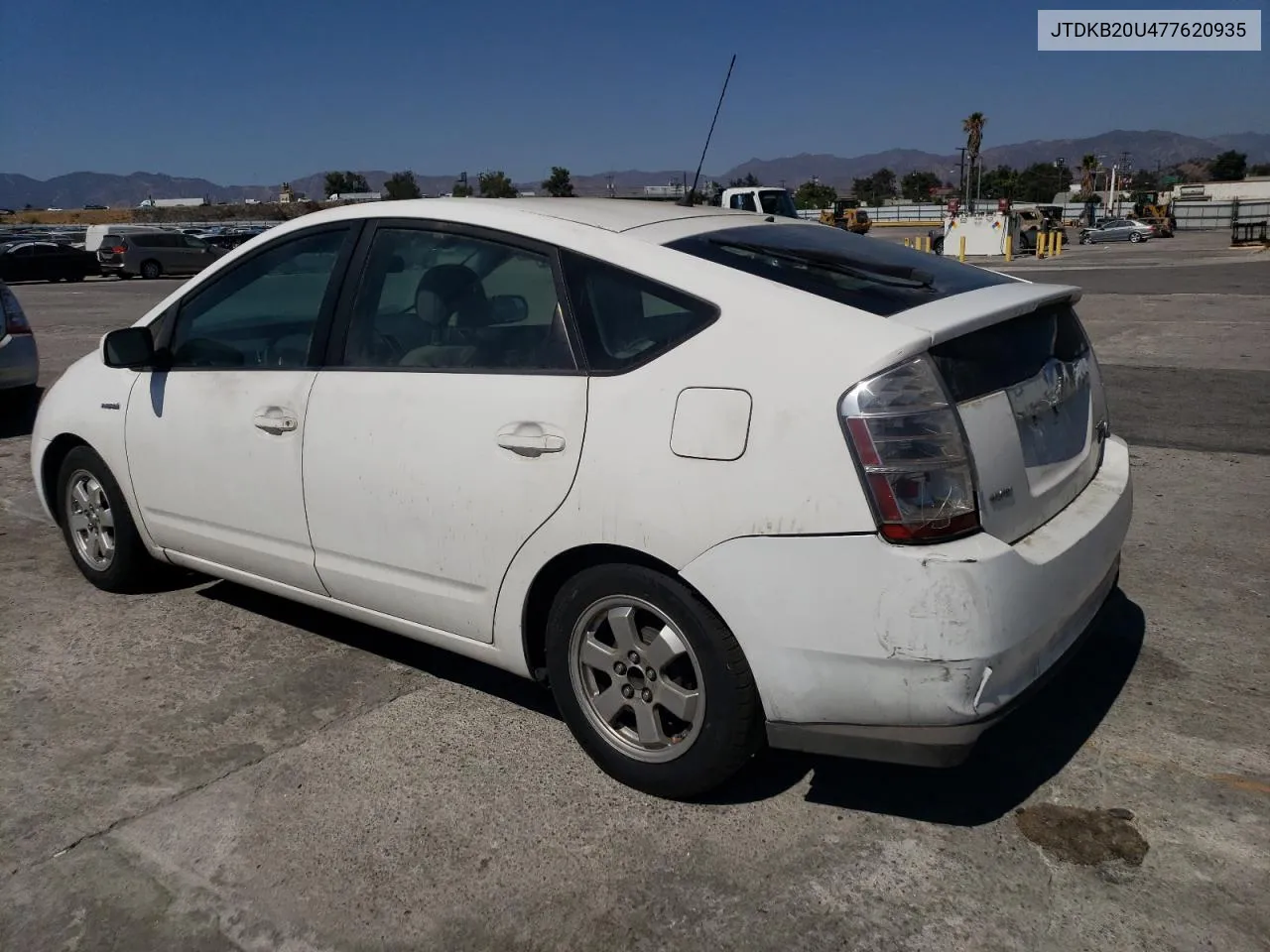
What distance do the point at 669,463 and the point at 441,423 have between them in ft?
2.72

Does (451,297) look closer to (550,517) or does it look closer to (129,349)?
(550,517)

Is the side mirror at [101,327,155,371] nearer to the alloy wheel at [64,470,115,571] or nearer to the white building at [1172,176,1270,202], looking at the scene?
the alloy wheel at [64,470,115,571]

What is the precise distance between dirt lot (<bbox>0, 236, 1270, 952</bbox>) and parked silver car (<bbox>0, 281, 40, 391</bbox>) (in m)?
4.91

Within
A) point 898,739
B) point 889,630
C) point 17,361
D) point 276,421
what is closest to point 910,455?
point 889,630

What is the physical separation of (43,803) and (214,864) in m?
0.67

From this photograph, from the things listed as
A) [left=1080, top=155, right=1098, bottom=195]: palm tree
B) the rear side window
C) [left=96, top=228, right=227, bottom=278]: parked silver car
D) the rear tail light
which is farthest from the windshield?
[left=1080, top=155, right=1098, bottom=195]: palm tree

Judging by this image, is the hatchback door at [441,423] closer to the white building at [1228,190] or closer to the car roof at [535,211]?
the car roof at [535,211]

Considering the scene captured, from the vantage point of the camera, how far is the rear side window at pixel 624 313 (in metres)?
2.83

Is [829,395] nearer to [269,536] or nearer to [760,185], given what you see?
[269,536]

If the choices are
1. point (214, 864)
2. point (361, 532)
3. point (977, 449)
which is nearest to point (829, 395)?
point (977, 449)

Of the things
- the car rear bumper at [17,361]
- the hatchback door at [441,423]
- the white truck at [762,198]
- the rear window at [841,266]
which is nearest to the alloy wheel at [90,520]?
the hatchback door at [441,423]

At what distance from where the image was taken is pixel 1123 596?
4418mm

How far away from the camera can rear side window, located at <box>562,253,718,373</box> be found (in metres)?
2.83

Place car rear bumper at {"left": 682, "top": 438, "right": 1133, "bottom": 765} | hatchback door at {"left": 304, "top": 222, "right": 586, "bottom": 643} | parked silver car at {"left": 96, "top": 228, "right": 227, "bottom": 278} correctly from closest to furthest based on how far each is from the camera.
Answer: car rear bumper at {"left": 682, "top": 438, "right": 1133, "bottom": 765}, hatchback door at {"left": 304, "top": 222, "right": 586, "bottom": 643}, parked silver car at {"left": 96, "top": 228, "right": 227, "bottom": 278}
